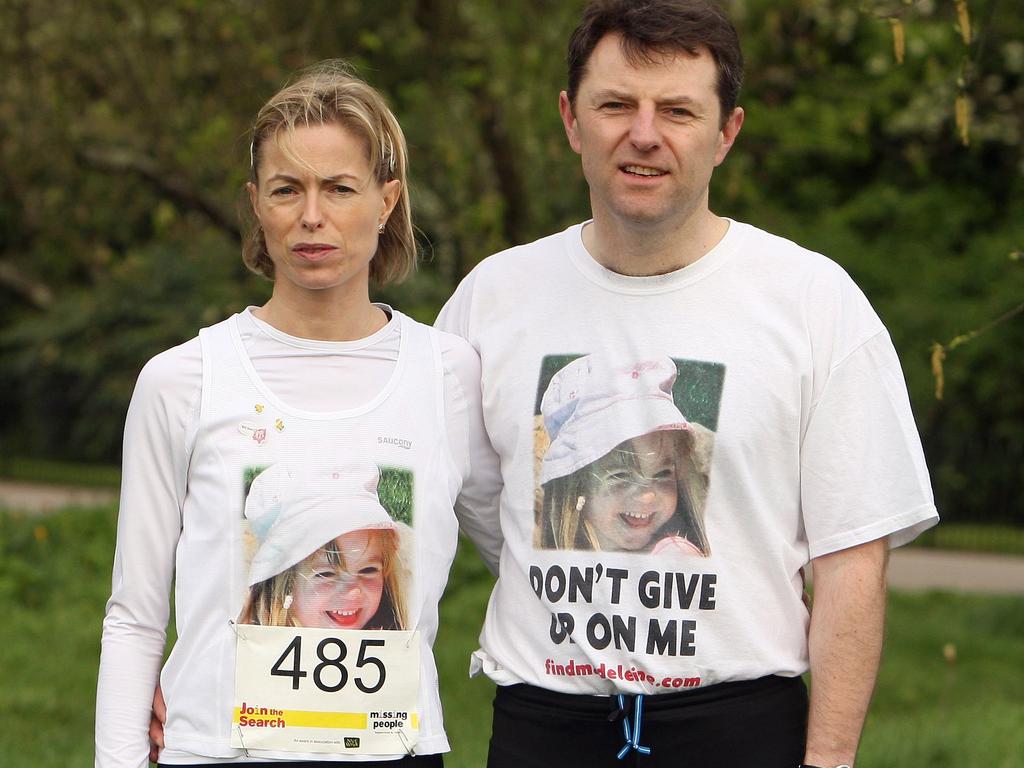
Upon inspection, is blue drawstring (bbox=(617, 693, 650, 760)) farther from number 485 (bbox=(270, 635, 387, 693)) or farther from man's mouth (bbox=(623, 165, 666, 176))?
man's mouth (bbox=(623, 165, 666, 176))

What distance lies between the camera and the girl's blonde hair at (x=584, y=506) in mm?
2740

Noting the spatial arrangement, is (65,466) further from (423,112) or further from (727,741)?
(727,741)

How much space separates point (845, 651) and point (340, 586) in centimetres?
91

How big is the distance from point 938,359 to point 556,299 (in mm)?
1195

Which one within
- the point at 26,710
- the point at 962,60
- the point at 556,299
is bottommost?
the point at 26,710

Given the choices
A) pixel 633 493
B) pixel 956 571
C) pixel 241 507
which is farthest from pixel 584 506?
pixel 956 571

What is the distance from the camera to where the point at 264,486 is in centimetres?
266

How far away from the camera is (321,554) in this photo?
2.65 m

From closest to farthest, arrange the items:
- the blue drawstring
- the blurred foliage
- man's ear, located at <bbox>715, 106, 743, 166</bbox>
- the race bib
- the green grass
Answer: the race bib
the blue drawstring
man's ear, located at <bbox>715, 106, 743, 166</bbox>
the green grass
the blurred foliage

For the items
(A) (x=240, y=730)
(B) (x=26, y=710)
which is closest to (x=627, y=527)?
(A) (x=240, y=730)

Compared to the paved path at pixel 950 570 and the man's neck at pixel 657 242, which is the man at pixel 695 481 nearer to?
the man's neck at pixel 657 242

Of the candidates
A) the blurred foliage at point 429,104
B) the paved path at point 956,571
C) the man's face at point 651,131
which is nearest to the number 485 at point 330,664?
the man's face at point 651,131

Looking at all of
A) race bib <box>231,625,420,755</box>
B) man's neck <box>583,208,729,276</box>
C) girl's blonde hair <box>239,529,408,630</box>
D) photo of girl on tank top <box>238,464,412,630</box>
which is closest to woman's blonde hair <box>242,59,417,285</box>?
man's neck <box>583,208,729,276</box>

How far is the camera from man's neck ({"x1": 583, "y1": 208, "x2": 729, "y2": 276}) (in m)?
2.82
